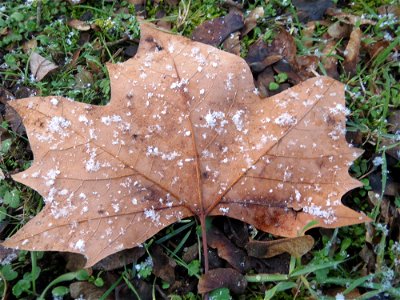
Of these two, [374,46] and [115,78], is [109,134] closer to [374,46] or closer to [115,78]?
[115,78]

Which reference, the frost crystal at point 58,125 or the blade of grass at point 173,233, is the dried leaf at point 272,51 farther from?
the frost crystal at point 58,125

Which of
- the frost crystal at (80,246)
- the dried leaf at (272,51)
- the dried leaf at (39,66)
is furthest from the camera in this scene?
the dried leaf at (39,66)

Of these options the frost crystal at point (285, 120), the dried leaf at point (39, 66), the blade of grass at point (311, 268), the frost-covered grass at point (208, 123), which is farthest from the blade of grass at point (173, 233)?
the dried leaf at point (39, 66)

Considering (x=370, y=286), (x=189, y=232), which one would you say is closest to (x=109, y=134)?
(x=189, y=232)

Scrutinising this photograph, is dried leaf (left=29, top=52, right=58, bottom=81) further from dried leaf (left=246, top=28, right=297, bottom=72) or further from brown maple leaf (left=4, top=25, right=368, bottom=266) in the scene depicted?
dried leaf (left=246, top=28, right=297, bottom=72)

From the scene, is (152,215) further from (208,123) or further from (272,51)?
(272,51)

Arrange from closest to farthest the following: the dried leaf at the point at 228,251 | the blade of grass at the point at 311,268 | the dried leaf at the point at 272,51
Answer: the blade of grass at the point at 311,268, the dried leaf at the point at 228,251, the dried leaf at the point at 272,51

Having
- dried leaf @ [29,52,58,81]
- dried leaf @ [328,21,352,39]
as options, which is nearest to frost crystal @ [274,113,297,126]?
dried leaf @ [328,21,352,39]
